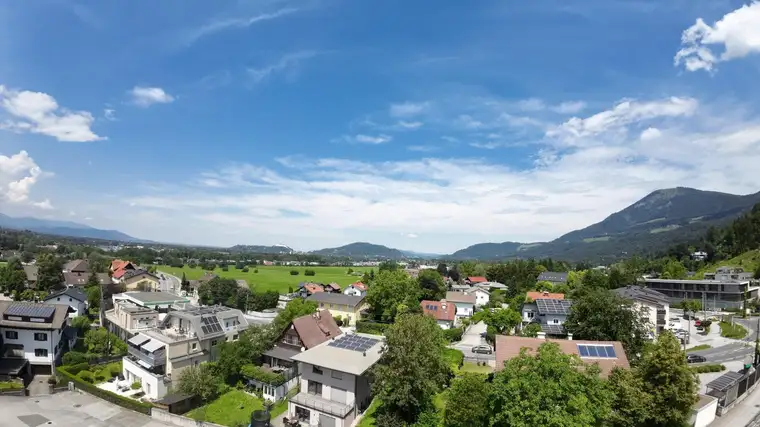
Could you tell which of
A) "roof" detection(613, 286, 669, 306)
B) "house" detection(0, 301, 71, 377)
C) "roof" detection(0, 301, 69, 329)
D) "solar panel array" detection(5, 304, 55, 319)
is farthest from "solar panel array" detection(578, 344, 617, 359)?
"solar panel array" detection(5, 304, 55, 319)

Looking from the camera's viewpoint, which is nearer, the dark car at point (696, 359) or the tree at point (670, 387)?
the tree at point (670, 387)

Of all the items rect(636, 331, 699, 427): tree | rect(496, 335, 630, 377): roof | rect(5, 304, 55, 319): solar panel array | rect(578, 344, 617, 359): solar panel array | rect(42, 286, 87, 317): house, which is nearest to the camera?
rect(636, 331, 699, 427): tree

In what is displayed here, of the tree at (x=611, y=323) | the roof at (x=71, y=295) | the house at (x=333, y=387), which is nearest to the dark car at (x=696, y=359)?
the tree at (x=611, y=323)

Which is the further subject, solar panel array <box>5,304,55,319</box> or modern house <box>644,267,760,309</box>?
modern house <box>644,267,760,309</box>

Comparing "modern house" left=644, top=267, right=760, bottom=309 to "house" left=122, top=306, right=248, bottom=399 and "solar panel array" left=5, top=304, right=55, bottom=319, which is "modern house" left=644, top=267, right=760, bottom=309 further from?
"solar panel array" left=5, top=304, right=55, bottom=319

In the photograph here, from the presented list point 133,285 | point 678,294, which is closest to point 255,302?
point 133,285

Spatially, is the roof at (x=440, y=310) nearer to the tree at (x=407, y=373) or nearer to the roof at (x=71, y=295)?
the tree at (x=407, y=373)

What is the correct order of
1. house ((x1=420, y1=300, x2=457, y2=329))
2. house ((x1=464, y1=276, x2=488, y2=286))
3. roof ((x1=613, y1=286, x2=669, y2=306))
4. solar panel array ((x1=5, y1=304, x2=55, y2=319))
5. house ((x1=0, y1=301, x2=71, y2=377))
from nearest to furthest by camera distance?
house ((x1=0, y1=301, x2=71, y2=377)) < solar panel array ((x1=5, y1=304, x2=55, y2=319)) < roof ((x1=613, y1=286, x2=669, y2=306)) < house ((x1=420, y1=300, x2=457, y2=329)) < house ((x1=464, y1=276, x2=488, y2=286))
